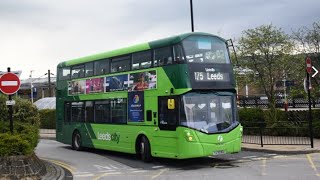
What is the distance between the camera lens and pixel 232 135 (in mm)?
15688

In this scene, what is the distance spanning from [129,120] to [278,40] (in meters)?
13.8

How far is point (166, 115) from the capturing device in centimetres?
1561

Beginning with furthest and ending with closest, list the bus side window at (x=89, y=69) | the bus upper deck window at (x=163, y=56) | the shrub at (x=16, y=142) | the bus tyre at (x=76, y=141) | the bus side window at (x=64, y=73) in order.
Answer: the bus side window at (x=64, y=73) < the bus tyre at (x=76, y=141) < the bus side window at (x=89, y=69) < the bus upper deck window at (x=163, y=56) < the shrub at (x=16, y=142)

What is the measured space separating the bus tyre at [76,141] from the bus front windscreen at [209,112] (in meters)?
8.60

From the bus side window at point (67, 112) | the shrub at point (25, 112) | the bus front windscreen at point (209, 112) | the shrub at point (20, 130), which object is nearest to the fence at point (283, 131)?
the bus front windscreen at point (209, 112)

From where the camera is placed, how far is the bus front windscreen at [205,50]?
15337 millimetres

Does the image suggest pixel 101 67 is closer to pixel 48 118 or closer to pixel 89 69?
pixel 89 69

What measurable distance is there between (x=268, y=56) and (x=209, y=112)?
13825 mm

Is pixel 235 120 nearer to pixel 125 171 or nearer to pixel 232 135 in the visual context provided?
pixel 232 135

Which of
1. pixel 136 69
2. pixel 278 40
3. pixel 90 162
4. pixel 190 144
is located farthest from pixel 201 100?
pixel 278 40

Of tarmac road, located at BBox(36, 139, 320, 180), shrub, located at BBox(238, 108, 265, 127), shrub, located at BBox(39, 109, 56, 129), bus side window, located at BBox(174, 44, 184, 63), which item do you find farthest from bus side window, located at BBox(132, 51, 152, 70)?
shrub, located at BBox(39, 109, 56, 129)

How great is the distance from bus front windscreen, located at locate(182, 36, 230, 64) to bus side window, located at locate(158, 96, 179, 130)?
153cm

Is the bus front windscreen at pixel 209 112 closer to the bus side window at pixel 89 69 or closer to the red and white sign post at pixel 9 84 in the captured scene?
the red and white sign post at pixel 9 84

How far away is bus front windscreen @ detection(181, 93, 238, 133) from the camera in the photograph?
15.0 metres
